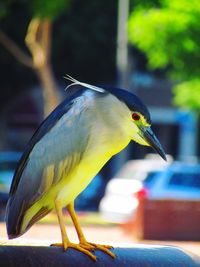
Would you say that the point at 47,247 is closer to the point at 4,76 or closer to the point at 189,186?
the point at 189,186

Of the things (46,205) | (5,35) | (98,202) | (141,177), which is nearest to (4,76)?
(5,35)

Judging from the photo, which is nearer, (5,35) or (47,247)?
(47,247)

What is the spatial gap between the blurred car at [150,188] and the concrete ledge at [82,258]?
587 inches

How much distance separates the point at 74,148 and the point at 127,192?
1698cm

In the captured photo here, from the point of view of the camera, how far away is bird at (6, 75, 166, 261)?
5758 mm

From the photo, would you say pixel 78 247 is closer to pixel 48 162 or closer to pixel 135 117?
pixel 48 162

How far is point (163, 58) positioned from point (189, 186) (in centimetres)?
284

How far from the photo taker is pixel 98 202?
31.8 m

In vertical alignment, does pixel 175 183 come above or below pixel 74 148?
below

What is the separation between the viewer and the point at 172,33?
2139 centimetres

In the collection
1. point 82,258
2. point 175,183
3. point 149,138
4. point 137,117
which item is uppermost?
point 137,117

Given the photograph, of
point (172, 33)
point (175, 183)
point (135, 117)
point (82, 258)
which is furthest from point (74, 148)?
point (175, 183)

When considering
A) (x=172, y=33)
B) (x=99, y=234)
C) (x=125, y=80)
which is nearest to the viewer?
(x=172, y=33)

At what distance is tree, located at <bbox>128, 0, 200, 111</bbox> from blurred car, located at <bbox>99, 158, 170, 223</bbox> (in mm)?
2338
